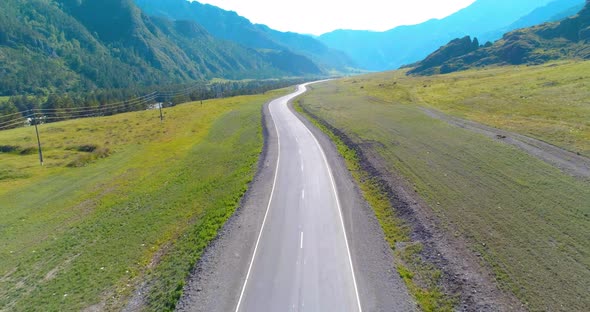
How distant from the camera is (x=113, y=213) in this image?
37031mm

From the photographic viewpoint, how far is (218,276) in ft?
72.2

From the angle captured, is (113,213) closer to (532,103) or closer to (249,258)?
(249,258)

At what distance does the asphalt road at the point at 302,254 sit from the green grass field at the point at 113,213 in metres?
4.76

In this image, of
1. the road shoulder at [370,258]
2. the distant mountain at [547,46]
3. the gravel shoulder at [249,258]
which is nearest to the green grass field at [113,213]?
the gravel shoulder at [249,258]

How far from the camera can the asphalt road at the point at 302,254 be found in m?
19.4

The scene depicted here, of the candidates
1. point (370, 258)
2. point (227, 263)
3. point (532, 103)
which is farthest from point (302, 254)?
point (532, 103)

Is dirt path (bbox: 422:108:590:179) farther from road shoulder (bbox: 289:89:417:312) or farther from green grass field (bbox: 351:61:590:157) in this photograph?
road shoulder (bbox: 289:89:417:312)

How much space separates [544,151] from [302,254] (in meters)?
35.9

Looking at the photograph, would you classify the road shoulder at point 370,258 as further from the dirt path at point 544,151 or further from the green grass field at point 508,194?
the dirt path at point 544,151

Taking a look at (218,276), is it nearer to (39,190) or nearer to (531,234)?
(531,234)

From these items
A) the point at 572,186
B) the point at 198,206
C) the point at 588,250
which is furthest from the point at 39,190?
the point at 572,186

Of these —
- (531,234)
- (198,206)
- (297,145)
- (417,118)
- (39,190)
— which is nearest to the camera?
(531,234)

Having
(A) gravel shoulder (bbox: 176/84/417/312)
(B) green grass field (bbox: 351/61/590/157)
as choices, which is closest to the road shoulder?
(A) gravel shoulder (bbox: 176/84/417/312)

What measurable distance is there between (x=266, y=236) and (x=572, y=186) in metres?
28.8
